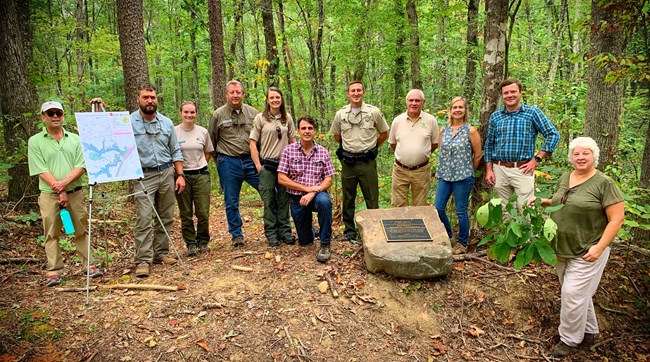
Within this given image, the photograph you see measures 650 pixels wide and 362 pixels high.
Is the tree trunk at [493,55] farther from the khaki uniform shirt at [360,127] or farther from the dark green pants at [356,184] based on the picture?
the dark green pants at [356,184]

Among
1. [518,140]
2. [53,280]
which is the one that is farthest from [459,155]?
[53,280]

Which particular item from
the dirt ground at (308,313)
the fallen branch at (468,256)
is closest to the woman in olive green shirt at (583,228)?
the dirt ground at (308,313)

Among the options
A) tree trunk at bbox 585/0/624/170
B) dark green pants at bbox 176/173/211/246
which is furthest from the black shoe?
tree trunk at bbox 585/0/624/170

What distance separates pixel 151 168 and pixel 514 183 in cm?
476

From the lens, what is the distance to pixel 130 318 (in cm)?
381

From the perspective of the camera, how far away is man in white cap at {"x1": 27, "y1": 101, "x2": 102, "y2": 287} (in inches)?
169

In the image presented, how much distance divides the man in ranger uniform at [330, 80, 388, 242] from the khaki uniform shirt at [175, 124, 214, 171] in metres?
1.97

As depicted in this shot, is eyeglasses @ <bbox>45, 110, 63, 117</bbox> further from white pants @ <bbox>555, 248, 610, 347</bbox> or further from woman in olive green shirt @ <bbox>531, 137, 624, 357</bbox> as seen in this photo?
white pants @ <bbox>555, 248, 610, 347</bbox>

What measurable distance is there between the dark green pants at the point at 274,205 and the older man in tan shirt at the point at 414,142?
1.77 metres

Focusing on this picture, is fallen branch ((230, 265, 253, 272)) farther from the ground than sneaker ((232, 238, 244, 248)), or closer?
closer

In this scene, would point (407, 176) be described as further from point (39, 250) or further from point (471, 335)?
point (39, 250)

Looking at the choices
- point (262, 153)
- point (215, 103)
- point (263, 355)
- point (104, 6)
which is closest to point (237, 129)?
point (262, 153)

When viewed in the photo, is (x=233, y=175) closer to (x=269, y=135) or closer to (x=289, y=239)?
(x=269, y=135)

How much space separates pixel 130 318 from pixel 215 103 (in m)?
A: 7.45
